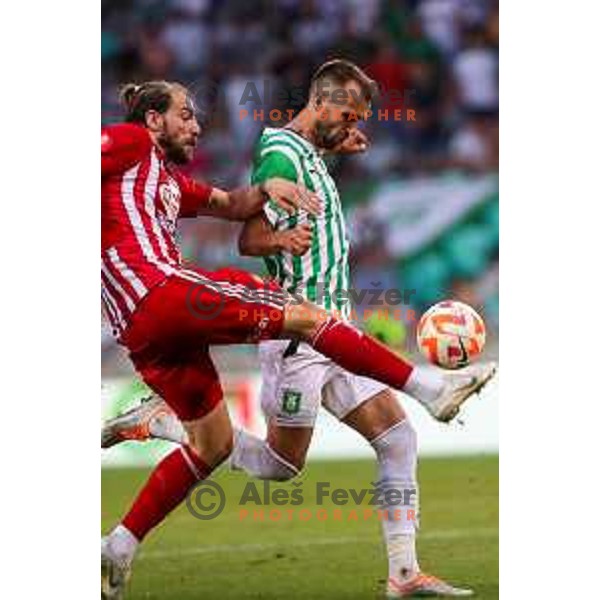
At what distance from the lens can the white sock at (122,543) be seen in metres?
7.77

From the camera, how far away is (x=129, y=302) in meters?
7.61

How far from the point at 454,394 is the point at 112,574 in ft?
5.27

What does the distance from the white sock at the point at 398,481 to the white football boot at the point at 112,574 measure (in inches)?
44.2

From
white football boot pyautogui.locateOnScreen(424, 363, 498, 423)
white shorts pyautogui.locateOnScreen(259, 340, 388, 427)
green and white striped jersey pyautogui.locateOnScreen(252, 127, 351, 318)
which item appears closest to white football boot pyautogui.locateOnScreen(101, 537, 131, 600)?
white shorts pyautogui.locateOnScreen(259, 340, 388, 427)

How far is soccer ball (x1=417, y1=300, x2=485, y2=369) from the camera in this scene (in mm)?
7867

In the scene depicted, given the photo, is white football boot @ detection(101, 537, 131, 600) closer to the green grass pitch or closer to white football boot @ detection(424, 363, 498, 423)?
the green grass pitch

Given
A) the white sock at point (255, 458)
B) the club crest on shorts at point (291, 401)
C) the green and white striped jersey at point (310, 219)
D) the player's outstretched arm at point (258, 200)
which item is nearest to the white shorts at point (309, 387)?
the club crest on shorts at point (291, 401)

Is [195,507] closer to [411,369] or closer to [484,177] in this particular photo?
[411,369]

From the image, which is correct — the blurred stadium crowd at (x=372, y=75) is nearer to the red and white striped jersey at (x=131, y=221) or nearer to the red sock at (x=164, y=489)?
the red and white striped jersey at (x=131, y=221)

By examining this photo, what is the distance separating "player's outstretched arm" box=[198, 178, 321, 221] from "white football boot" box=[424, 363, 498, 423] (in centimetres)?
100

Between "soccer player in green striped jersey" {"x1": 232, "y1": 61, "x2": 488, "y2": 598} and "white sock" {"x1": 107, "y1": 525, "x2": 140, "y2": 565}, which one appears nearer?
"white sock" {"x1": 107, "y1": 525, "x2": 140, "y2": 565}

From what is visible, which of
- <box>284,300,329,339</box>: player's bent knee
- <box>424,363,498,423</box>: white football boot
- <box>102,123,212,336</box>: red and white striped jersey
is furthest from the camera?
<box>102,123,212,336</box>: red and white striped jersey

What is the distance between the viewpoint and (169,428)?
802 cm
